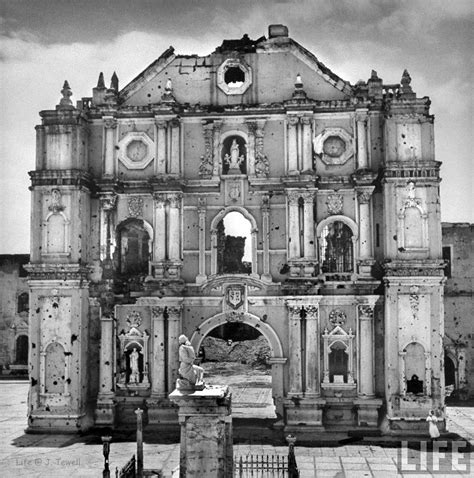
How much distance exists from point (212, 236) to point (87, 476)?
9330mm

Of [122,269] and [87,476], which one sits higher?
[122,269]

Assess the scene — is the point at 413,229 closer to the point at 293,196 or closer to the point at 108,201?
the point at 293,196

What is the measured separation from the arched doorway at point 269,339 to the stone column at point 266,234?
158cm

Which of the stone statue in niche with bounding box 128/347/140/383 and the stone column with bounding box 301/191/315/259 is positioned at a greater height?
the stone column with bounding box 301/191/315/259

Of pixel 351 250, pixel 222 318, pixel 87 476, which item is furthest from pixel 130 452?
pixel 351 250

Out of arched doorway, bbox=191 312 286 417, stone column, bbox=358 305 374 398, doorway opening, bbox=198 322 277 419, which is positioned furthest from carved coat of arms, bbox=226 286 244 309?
doorway opening, bbox=198 322 277 419

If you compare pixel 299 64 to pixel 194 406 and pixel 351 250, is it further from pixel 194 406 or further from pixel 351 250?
pixel 194 406

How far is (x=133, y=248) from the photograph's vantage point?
85.7 feet

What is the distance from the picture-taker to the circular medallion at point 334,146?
2347 centimetres

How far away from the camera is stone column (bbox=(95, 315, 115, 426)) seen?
2244cm

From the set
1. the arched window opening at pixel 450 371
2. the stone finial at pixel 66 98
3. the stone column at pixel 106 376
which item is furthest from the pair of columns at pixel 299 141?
the arched window opening at pixel 450 371

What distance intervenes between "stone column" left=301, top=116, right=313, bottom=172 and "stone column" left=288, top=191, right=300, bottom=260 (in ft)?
3.50

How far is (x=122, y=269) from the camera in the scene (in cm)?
2402

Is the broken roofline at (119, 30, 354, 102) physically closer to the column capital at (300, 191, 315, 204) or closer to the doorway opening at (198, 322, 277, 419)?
the column capital at (300, 191, 315, 204)
